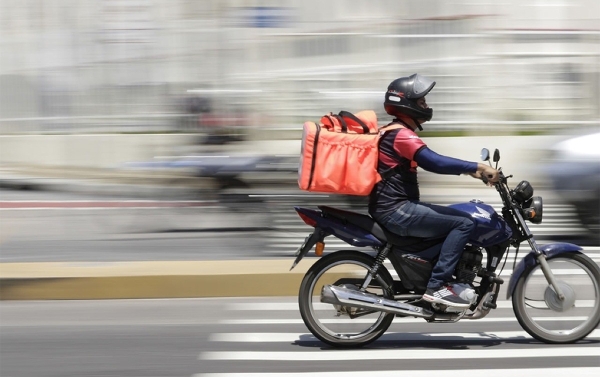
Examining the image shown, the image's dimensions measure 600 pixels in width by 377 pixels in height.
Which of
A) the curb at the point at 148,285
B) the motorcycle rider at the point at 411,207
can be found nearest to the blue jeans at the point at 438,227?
the motorcycle rider at the point at 411,207

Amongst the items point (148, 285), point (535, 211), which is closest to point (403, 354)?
point (535, 211)

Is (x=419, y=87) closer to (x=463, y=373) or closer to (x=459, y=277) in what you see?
(x=459, y=277)

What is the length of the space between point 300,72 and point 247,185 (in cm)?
776

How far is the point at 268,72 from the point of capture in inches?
768

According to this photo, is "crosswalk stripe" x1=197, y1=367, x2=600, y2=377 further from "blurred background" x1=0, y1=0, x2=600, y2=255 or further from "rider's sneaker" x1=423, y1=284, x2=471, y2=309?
"blurred background" x1=0, y1=0, x2=600, y2=255

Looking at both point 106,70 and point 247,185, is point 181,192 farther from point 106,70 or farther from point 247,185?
point 106,70

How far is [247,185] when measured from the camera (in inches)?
464

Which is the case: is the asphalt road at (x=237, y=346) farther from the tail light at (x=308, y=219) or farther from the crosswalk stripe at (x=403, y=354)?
the tail light at (x=308, y=219)

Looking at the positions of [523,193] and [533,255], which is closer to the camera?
[523,193]

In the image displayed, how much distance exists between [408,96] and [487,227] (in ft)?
3.08

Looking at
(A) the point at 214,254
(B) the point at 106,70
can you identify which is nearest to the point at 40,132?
(B) the point at 106,70

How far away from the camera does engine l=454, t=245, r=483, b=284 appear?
6.40 m

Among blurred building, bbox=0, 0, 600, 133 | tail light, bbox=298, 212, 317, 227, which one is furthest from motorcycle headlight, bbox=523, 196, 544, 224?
blurred building, bbox=0, 0, 600, 133

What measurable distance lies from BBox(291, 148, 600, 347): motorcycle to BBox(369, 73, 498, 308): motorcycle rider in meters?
0.09
